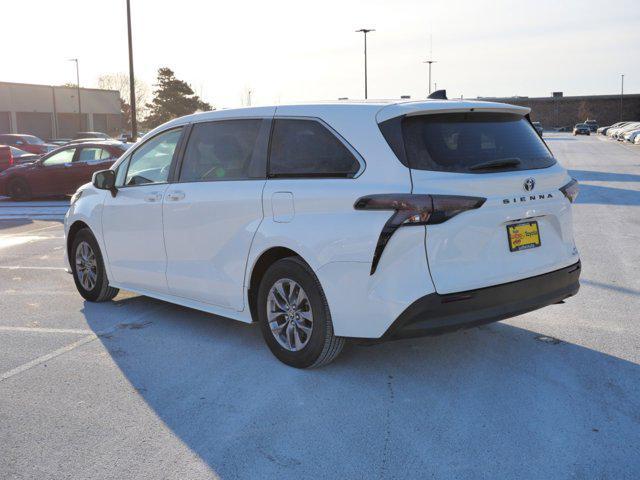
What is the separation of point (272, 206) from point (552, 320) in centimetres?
265

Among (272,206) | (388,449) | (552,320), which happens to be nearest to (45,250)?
(272,206)

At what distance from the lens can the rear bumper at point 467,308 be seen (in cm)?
422

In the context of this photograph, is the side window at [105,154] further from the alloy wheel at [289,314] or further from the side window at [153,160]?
the alloy wheel at [289,314]

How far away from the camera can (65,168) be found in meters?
18.3

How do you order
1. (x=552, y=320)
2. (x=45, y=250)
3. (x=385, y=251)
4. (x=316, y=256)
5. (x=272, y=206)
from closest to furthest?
(x=385, y=251) < (x=316, y=256) < (x=272, y=206) < (x=552, y=320) < (x=45, y=250)

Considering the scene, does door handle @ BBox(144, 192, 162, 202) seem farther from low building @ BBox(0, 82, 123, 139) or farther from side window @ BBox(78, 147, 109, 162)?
low building @ BBox(0, 82, 123, 139)

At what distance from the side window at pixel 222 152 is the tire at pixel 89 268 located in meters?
1.64

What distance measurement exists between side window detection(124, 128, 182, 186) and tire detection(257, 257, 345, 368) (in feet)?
5.33

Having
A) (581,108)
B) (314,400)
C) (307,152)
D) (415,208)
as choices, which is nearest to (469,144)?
(415,208)

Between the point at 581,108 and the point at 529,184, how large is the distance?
116 meters

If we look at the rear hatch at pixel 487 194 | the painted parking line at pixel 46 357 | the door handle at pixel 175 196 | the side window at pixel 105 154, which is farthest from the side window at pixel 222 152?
the side window at pixel 105 154

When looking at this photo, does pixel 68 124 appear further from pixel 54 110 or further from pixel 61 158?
pixel 61 158

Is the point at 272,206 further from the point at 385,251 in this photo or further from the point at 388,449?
the point at 388,449

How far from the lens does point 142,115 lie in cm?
9725
